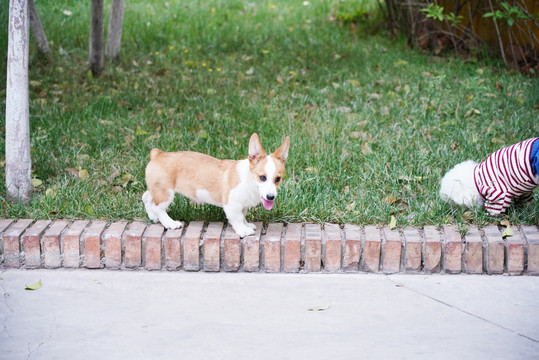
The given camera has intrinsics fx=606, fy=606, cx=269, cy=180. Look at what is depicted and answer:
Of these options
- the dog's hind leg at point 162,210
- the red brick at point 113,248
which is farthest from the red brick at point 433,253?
the red brick at point 113,248

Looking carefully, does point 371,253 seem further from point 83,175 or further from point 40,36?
point 40,36

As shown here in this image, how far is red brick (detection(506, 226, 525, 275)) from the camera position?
126 inches

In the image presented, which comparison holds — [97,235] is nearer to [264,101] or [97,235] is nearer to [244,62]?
[264,101]

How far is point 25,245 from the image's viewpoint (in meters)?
3.26

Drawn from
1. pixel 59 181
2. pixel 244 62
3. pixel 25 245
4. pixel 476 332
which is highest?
pixel 244 62

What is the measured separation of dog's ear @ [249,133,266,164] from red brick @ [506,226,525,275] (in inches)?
54.9

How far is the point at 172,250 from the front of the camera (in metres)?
3.24

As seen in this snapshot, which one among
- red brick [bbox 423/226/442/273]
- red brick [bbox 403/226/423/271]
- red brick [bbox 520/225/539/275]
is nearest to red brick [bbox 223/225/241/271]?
red brick [bbox 403/226/423/271]

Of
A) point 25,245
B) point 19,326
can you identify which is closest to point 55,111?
point 25,245

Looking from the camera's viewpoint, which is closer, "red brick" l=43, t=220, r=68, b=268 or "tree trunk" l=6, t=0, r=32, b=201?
"red brick" l=43, t=220, r=68, b=268

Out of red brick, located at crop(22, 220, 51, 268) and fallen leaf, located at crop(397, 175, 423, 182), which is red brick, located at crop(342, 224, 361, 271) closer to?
fallen leaf, located at crop(397, 175, 423, 182)

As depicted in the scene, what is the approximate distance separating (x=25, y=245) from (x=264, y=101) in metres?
2.71

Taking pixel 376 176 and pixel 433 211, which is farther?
pixel 376 176

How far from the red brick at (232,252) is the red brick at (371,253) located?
67cm
